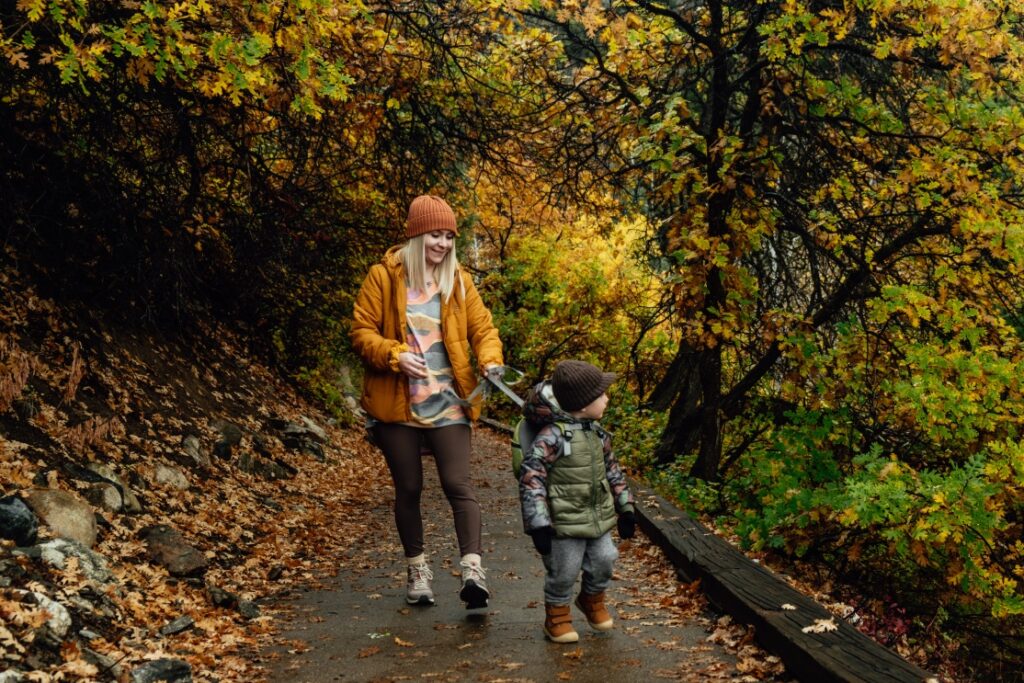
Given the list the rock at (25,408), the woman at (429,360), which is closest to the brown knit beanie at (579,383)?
the woman at (429,360)

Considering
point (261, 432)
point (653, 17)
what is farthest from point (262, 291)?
point (653, 17)

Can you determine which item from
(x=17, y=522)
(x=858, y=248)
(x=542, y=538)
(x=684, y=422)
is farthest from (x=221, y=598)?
(x=684, y=422)

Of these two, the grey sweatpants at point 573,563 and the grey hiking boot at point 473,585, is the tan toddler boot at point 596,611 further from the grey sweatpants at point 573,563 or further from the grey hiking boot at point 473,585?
the grey hiking boot at point 473,585

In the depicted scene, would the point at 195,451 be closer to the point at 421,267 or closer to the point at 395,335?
the point at 395,335

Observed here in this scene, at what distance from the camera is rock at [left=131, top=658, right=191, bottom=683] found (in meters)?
4.26

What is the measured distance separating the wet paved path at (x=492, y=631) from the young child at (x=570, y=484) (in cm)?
37

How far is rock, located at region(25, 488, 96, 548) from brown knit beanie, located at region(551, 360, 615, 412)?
3.04m

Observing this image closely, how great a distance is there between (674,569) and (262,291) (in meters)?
9.49

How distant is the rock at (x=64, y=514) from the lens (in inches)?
214

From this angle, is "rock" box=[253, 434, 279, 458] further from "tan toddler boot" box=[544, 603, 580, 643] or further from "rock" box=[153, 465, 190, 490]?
"tan toddler boot" box=[544, 603, 580, 643]

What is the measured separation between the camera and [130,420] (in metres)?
8.48

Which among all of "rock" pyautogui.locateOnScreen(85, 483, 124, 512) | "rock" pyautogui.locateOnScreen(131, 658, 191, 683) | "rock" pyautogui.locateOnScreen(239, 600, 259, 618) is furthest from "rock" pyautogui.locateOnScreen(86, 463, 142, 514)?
"rock" pyautogui.locateOnScreen(131, 658, 191, 683)

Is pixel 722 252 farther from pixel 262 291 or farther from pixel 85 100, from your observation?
pixel 262 291

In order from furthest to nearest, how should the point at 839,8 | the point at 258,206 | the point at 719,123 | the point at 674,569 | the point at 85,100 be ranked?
the point at 258,206, the point at 719,123, the point at 839,8, the point at 85,100, the point at 674,569
